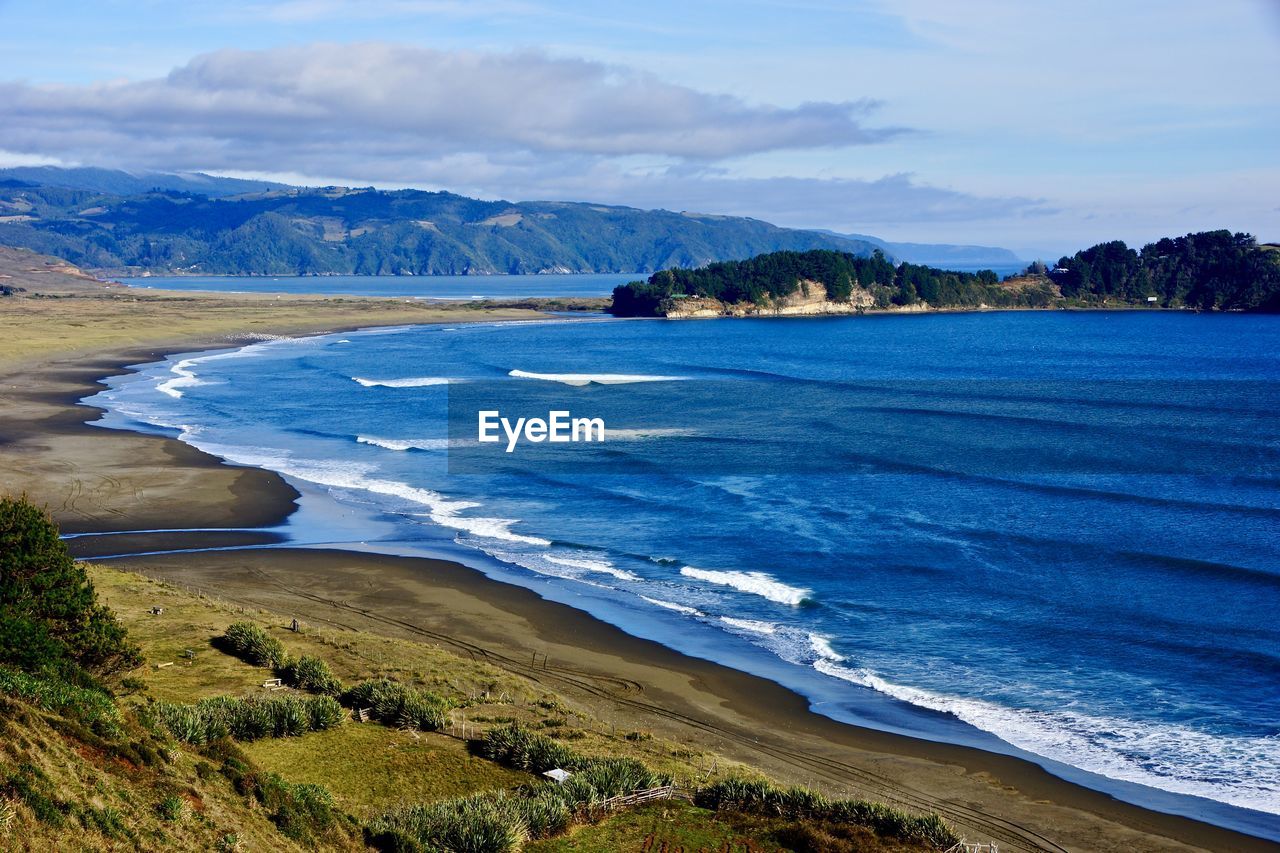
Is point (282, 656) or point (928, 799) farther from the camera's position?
point (282, 656)

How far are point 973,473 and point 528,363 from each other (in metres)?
68.1

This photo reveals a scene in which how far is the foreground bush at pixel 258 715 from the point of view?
22.8 m

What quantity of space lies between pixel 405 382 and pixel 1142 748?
8025 cm

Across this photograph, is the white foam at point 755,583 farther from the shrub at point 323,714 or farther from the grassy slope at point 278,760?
the shrub at point 323,714

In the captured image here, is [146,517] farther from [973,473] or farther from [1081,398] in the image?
[1081,398]

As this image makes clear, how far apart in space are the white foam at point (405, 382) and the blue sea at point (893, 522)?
0.44 meters

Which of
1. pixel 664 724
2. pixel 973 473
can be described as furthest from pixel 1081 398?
pixel 664 724

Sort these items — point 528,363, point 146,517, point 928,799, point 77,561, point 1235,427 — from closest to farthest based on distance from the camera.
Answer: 1. point 928,799
2. point 77,561
3. point 146,517
4. point 1235,427
5. point 528,363

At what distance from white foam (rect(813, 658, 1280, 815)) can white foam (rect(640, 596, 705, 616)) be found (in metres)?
8.33

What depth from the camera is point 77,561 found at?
39.3m

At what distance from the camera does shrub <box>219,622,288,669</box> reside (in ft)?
94.0

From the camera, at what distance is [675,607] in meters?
37.0

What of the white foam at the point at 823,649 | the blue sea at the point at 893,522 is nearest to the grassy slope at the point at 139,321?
the blue sea at the point at 893,522

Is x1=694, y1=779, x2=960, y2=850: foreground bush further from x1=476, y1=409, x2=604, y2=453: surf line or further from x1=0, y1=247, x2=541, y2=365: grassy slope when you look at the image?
x1=0, y1=247, x2=541, y2=365: grassy slope
